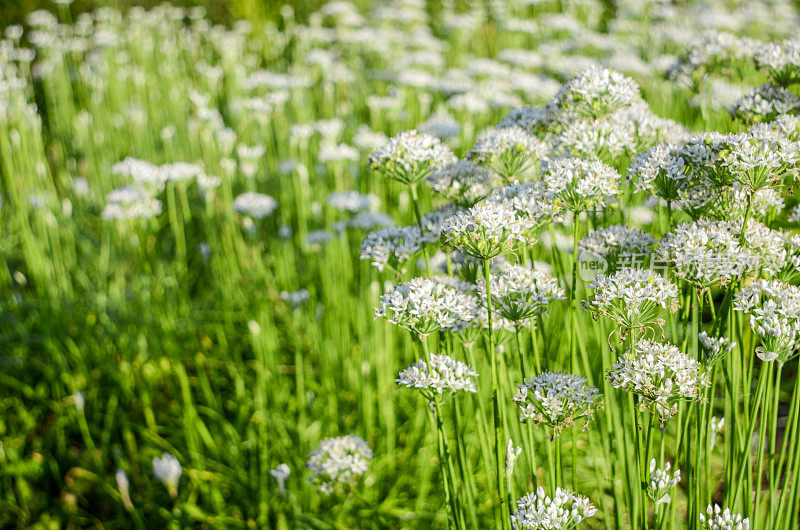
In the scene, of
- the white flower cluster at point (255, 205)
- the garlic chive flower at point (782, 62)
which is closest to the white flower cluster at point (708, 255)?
the garlic chive flower at point (782, 62)

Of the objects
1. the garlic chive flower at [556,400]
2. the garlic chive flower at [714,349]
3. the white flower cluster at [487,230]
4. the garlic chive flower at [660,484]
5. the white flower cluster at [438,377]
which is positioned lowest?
the garlic chive flower at [660,484]

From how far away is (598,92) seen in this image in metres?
2.08

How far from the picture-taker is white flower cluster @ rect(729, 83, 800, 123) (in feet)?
6.63

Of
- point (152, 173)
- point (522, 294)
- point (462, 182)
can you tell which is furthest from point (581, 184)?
point (152, 173)

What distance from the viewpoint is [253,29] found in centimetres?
912

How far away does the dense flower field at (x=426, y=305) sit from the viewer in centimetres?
161

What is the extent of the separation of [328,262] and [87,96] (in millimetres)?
5062

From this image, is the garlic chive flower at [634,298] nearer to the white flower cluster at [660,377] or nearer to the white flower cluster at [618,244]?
the white flower cluster at [660,377]

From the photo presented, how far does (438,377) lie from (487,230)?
1.42ft

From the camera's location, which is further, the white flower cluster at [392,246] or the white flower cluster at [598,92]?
the white flower cluster at [598,92]

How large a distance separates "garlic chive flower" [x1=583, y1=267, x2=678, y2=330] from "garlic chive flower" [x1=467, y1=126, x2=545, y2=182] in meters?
0.64

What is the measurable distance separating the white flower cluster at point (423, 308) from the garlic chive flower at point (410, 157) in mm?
509

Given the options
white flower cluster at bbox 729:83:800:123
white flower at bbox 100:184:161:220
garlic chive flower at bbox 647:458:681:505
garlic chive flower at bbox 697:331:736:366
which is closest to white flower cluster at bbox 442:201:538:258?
garlic chive flower at bbox 697:331:736:366

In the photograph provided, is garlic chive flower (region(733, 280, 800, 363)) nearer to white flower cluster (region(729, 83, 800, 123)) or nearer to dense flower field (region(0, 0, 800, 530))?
dense flower field (region(0, 0, 800, 530))
